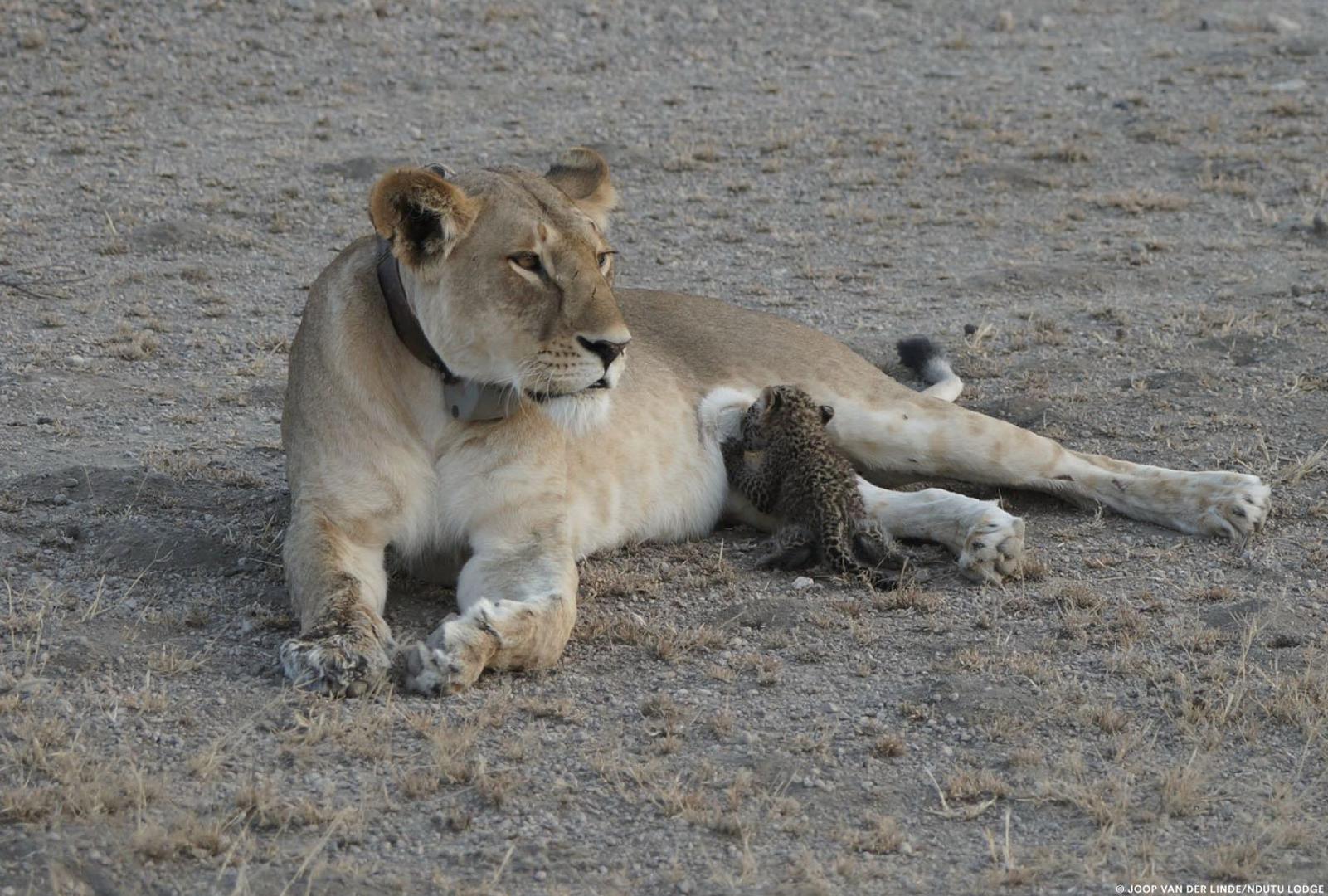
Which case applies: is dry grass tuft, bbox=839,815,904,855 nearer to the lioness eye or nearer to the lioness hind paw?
the lioness hind paw

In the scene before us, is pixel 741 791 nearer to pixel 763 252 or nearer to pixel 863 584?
pixel 863 584

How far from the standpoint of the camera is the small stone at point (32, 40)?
34.7 feet

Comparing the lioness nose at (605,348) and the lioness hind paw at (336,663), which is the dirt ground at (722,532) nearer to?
the lioness hind paw at (336,663)

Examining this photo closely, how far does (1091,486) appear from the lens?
525 centimetres

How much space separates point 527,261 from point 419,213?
0.92 ft

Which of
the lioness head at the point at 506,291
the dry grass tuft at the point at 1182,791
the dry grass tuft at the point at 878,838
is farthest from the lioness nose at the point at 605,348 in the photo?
the dry grass tuft at the point at 1182,791

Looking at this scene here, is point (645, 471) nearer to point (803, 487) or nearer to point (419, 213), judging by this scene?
point (803, 487)

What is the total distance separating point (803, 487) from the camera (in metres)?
4.97

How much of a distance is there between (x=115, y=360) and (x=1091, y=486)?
368 centimetres

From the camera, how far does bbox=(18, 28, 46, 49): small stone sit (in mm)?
10562

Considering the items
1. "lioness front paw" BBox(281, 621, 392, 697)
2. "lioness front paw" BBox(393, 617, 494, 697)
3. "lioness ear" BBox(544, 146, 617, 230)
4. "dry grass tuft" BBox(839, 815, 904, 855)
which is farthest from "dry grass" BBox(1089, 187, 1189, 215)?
"dry grass tuft" BBox(839, 815, 904, 855)

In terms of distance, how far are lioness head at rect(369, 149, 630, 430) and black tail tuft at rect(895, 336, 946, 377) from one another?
91.7 inches

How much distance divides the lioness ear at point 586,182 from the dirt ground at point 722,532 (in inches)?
39.7

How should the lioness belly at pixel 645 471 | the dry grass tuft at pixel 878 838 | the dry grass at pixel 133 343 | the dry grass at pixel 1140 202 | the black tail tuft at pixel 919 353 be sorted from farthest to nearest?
the dry grass at pixel 1140 202 → the dry grass at pixel 133 343 → the black tail tuft at pixel 919 353 → the lioness belly at pixel 645 471 → the dry grass tuft at pixel 878 838
